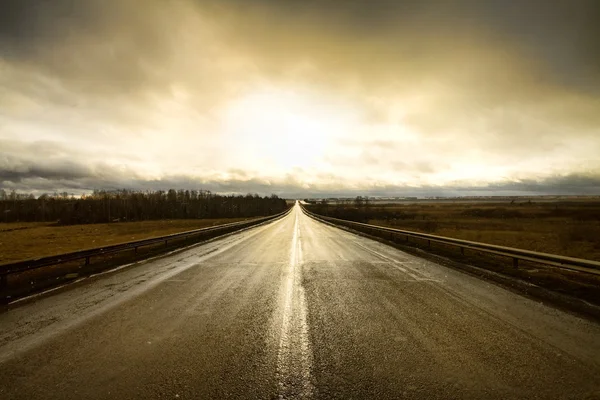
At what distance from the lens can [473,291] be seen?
24.9 ft

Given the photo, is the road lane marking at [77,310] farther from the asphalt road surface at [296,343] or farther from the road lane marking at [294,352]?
the road lane marking at [294,352]

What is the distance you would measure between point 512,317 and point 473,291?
1.94 meters

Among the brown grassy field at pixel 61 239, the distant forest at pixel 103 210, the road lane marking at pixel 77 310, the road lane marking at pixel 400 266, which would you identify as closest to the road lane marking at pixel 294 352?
the road lane marking at pixel 77 310

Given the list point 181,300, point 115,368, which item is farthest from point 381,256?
point 115,368

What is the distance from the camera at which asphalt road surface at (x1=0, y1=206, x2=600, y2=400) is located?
11.2 feet

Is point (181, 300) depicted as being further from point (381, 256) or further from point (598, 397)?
point (381, 256)

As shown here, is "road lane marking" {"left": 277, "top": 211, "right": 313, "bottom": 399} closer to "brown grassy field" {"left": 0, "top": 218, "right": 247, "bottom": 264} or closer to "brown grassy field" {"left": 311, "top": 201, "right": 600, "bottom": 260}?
"brown grassy field" {"left": 0, "top": 218, "right": 247, "bottom": 264}

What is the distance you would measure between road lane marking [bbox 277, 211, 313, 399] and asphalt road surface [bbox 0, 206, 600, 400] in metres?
0.02

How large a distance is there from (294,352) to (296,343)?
0.31 meters

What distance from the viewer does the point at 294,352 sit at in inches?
167

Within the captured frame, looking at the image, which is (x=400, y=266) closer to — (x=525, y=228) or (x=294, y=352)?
(x=294, y=352)

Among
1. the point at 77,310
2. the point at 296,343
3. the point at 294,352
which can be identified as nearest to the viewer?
the point at 294,352

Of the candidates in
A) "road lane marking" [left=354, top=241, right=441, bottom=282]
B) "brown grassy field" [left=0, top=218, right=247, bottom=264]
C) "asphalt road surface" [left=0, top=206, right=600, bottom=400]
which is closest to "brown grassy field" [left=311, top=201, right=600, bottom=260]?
"road lane marking" [left=354, top=241, right=441, bottom=282]

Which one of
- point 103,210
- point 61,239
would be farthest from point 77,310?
point 103,210
